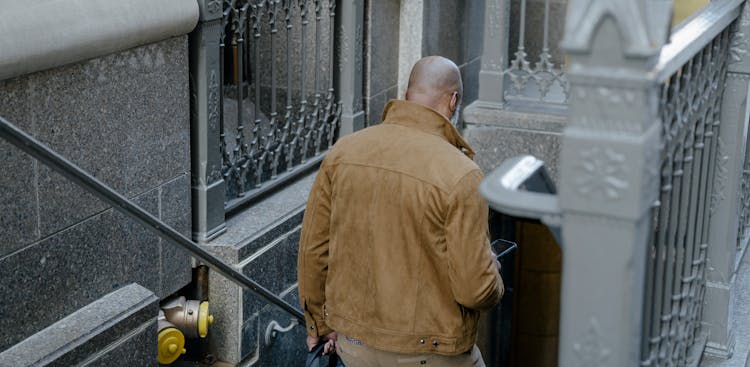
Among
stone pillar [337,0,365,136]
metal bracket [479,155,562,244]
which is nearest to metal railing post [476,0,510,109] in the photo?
stone pillar [337,0,365,136]

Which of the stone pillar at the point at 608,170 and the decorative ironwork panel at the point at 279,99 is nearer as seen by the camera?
the stone pillar at the point at 608,170

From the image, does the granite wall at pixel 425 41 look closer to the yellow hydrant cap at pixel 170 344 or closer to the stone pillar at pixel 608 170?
the yellow hydrant cap at pixel 170 344

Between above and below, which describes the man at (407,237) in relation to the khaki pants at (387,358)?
above

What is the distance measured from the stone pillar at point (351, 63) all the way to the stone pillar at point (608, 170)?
5816 millimetres

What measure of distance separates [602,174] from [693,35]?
35.6 inches

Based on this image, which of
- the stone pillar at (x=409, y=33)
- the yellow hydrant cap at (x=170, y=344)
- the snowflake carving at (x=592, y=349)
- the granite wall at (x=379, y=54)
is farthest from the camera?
the stone pillar at (x=409, y=33)

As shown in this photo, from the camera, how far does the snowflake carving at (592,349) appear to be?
2574 mm

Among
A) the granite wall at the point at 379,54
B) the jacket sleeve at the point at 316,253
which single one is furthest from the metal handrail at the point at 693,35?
the granite wall at the point at 379,54

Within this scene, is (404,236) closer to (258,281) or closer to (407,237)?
(407,237)

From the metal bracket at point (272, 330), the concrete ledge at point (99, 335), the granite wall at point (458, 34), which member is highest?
the granite wall at point (458, 34)

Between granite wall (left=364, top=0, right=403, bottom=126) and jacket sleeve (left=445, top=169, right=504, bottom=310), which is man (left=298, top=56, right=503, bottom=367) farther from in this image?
granite wall (left=364, top=0, right=403, bottom=126)

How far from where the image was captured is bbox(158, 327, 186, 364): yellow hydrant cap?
20.7ft

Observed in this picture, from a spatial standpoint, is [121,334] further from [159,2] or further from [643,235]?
[643,235]

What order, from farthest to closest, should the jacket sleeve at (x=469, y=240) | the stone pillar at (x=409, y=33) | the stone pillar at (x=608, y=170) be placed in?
the stone pillar at (x=409, y=33), the jacket sleeve at (x=469, y=240), the stone pillar at (x=608, y=170)
